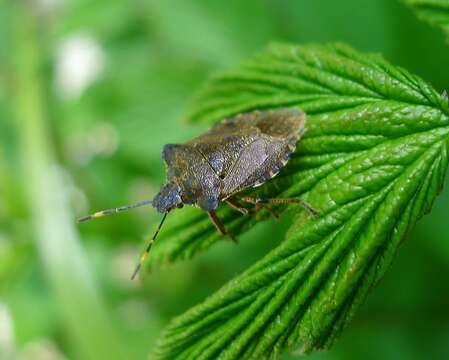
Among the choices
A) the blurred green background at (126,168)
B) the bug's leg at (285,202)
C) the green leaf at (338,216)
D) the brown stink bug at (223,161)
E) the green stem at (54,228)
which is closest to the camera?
the green leaf at (338,216)

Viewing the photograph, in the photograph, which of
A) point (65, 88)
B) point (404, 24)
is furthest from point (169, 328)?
point (65, 88)

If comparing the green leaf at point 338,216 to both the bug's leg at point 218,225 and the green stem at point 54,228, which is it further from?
the green stem at point 54,228

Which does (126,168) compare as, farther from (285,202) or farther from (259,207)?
(285,202)

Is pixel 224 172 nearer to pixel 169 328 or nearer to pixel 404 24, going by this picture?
pixel 169 328

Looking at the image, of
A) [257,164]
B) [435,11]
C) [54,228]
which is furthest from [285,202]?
[54,228]

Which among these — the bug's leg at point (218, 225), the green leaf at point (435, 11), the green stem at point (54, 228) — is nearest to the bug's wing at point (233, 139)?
the bug's leg at point (218, 225)

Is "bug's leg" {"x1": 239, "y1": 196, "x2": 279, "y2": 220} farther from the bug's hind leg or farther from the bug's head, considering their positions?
the bug's head

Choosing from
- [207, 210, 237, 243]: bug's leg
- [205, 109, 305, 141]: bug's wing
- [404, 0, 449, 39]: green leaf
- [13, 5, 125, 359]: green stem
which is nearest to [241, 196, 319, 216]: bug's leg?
[207, 210, 237, 243]: bug's leg
